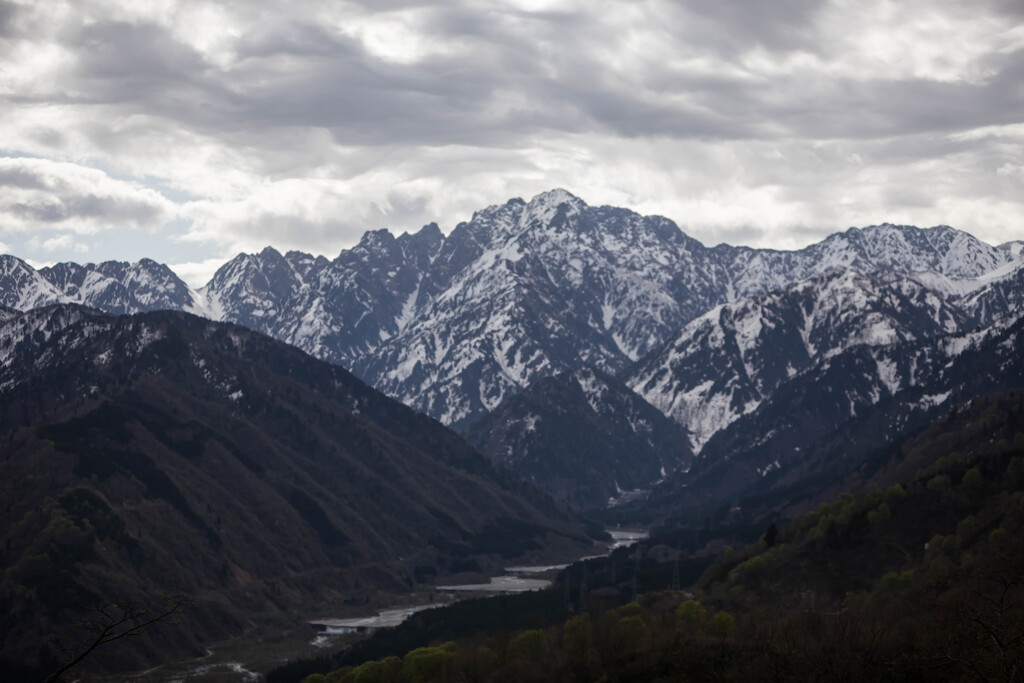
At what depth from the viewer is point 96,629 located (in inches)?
2881

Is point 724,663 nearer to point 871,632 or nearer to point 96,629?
point 871,632

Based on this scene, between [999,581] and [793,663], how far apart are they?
138 ft

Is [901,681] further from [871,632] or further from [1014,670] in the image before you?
[1014,670]

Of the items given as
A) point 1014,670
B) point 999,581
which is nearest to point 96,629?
point 1014,670

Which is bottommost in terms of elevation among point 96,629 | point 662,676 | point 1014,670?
point 662,676

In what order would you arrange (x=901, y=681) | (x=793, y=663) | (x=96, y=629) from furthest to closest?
(x=793, y=663)
(x=901, y=681)
(x=96, y=629)

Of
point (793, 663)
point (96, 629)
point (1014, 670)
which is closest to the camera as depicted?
point (96, 629)

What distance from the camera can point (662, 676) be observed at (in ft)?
647

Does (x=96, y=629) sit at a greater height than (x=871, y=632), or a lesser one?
greater

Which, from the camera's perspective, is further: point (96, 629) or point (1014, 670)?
point (1014, 670)

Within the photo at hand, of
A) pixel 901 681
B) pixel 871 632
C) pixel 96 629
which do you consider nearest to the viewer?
pixel 96 629

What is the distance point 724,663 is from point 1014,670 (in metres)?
93.7

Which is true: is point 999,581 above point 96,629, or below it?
below

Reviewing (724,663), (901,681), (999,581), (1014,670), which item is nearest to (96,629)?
(1014,670)
